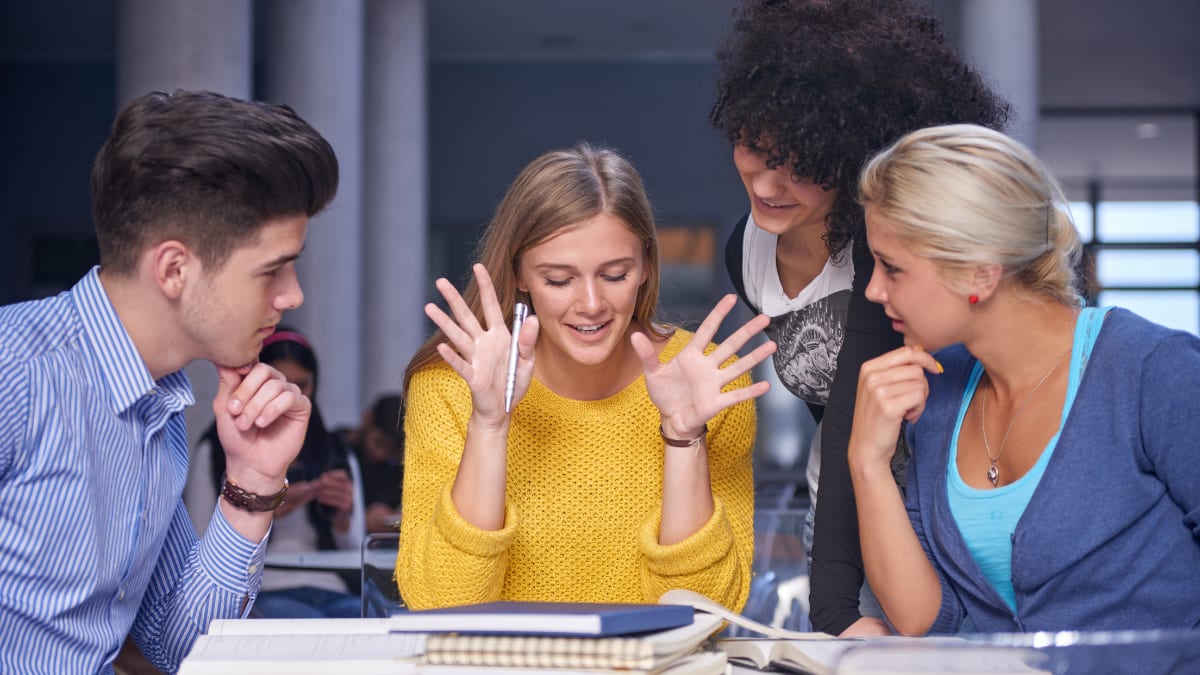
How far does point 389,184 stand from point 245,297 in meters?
7.85

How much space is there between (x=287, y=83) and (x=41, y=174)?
5.28 metres

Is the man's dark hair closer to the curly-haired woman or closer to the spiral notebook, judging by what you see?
the spiral notebook

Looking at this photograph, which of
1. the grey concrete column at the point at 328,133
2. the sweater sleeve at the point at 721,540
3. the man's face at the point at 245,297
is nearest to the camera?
the man's face at the point at 245,297

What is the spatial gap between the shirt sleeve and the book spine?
548mm

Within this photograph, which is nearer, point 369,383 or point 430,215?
point 369,383

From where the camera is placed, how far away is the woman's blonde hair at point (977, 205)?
1586 millimetres

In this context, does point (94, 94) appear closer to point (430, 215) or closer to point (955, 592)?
point (430, 215)

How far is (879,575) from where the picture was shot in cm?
168

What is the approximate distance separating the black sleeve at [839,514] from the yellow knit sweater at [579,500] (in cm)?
17

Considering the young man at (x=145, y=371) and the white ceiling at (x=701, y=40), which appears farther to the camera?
the white ceiling at (x=701, y=40)

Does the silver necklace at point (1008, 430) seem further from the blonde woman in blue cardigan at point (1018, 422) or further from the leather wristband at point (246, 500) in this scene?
the leather wristband at point (246, 500)

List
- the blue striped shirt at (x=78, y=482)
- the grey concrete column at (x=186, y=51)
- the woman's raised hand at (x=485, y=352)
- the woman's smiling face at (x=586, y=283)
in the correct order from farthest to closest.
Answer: the grey concrete column at (x=186, y=51) → the woman's smiling face at (x=586, y=283) → the woman's raised hand at (x=485, y=352) → the blue striped shirt at (x=78, y=482)

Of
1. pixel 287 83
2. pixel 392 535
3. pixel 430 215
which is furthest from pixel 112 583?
pixel 430 215

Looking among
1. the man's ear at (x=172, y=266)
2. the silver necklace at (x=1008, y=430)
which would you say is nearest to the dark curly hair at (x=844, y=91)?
the silver necklace at (x=1008, y=430)
